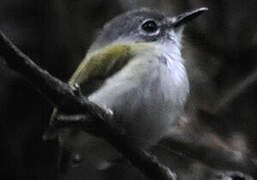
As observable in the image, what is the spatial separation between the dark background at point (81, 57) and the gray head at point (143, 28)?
78 cm

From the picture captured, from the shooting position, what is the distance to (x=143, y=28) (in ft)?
14.3

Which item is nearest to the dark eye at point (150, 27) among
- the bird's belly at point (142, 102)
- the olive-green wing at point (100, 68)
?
the olive-green wing at point (100, 68)

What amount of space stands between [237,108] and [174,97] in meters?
1.51

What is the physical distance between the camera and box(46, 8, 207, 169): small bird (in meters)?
3.61

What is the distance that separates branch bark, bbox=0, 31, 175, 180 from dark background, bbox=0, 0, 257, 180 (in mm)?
1414

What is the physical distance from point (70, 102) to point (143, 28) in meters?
1.42

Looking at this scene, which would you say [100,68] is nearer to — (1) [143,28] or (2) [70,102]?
(1) [143,28]

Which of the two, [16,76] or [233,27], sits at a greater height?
[16,76]

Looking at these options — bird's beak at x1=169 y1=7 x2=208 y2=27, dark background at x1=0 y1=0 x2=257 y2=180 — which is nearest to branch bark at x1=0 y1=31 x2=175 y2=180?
bird's beak at x1=169 y1=7 x2=208 y2=27

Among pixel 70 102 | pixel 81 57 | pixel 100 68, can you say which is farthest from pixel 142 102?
pixel 81 57

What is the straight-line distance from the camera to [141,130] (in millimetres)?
3717

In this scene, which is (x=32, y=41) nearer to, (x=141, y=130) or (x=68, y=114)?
(x=141, y=130)

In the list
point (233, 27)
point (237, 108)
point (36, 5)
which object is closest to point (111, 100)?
point (237, 108)

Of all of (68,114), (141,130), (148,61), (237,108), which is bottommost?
(237,108)
